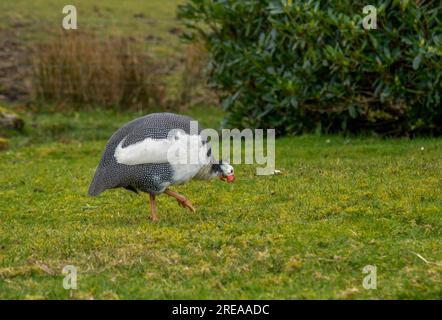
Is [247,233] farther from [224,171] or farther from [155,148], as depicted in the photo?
[224,171]

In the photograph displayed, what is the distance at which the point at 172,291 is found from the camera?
20.2 ft

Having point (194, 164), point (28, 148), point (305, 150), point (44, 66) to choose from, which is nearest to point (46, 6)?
point (44, 66)

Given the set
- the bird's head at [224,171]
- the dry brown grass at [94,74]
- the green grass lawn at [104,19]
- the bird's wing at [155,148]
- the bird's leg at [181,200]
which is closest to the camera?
the bird's wing at [155,148]

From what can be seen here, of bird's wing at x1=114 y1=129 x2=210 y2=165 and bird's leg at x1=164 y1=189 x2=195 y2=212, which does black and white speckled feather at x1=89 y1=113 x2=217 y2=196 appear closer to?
bird's wing at x1=114 y1=129 x2=210 y2=165

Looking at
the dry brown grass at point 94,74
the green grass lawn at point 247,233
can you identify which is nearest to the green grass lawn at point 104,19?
the dry brown grass at point 94,74

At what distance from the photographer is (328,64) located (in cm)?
1230

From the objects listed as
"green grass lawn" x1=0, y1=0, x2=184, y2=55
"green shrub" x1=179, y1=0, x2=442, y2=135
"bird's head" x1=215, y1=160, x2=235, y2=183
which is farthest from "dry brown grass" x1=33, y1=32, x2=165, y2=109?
"bird's head" x1=215, y1=160, x2=235, y2=183

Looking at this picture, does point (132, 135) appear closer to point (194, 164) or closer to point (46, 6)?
point (194, 164)

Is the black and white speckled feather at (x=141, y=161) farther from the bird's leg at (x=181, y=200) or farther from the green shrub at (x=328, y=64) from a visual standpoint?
the green shrub at (x=328, y=64)

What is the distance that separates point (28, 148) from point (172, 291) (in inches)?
327

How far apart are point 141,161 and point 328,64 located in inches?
200

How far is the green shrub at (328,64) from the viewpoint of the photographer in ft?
38.6

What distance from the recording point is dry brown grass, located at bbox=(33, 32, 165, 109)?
677 inches

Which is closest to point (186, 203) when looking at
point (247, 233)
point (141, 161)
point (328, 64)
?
point (141, 161)
